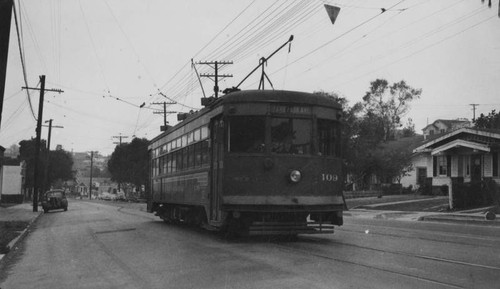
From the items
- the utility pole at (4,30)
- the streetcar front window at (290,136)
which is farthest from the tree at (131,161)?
the utility pole at (4,30)

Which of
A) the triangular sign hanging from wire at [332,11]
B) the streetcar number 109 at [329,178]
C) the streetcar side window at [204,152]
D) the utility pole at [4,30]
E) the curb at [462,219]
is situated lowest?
the curb at [462,219]

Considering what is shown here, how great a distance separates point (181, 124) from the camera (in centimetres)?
1678

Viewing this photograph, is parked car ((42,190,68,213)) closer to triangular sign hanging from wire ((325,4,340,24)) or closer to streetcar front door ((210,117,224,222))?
streetcar front door ((210,117,224,222))

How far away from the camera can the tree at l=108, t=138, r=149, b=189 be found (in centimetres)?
7781

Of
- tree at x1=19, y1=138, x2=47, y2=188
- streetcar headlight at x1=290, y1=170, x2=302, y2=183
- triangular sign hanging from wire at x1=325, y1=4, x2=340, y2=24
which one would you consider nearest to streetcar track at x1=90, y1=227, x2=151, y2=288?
streetcar headlight at x1=290, y1=170, x2=302, y2=183

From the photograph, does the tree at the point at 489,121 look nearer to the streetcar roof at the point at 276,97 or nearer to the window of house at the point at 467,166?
the window of house at the point at 467,166

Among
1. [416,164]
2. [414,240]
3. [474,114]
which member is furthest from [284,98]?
[474,114]

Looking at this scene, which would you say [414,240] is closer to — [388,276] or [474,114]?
[388,276]

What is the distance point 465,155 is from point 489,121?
27.4m

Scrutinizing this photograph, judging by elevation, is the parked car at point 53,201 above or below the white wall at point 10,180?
below

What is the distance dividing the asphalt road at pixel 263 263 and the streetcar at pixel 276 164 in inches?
22.7

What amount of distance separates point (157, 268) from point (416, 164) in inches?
1803

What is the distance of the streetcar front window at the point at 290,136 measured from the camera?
12094 mm

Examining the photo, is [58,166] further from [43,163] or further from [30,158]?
[43,163]
